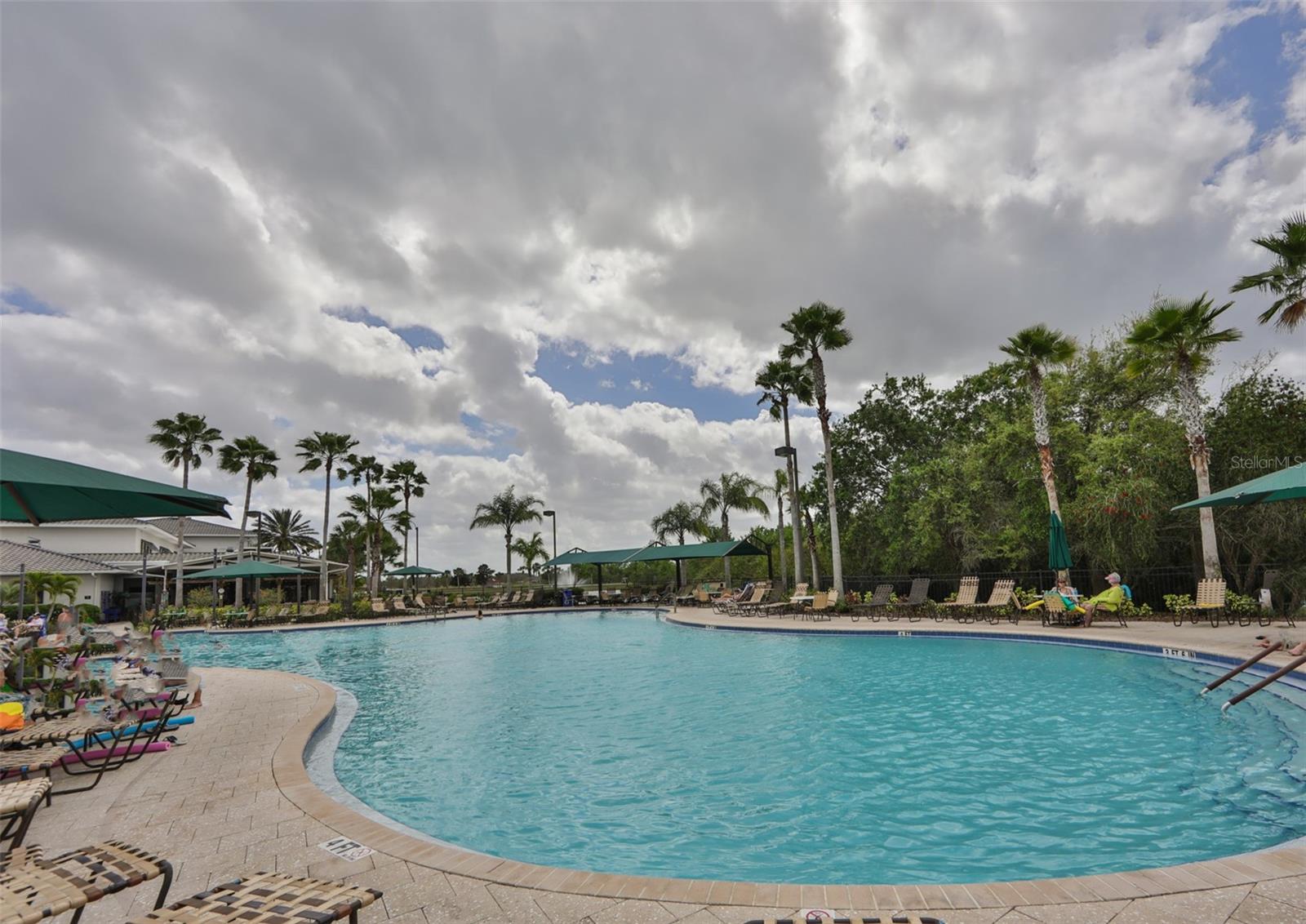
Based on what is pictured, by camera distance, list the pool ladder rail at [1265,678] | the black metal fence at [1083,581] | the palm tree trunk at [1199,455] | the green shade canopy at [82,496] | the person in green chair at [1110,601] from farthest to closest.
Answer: the black metal fence at [1083,581] → the person in green chair at [1110,601] → the palm tree trunk at [1199,455] → the pool ladder rail at [1265,678] → the green shade canopy at [82,496]

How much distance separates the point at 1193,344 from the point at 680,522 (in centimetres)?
2624

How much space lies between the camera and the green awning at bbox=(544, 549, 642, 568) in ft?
93.4

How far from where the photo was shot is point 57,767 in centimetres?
533

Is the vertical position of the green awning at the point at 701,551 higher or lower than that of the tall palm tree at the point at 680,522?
lower

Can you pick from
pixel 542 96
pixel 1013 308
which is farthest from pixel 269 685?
pixel 1013 308

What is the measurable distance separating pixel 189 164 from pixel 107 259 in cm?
248

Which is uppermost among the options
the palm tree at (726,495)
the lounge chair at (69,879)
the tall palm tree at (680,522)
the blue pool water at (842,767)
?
the palm tree at (726,495)

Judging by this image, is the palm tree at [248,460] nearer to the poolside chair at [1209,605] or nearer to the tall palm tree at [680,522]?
the tall palm tree at [680,522]

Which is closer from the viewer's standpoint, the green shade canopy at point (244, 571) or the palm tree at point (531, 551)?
the green shade canopy at point (244, 571)

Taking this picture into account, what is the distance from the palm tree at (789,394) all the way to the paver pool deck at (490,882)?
68.1 feet

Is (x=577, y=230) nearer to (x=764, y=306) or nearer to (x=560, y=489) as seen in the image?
(x=764, y=306)

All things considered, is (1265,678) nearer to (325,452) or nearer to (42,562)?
(42,562)

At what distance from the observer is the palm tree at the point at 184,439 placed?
30953 millimetres

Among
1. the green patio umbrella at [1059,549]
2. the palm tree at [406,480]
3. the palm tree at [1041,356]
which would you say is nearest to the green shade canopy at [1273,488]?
the green patio umbrella at [1059,549]
